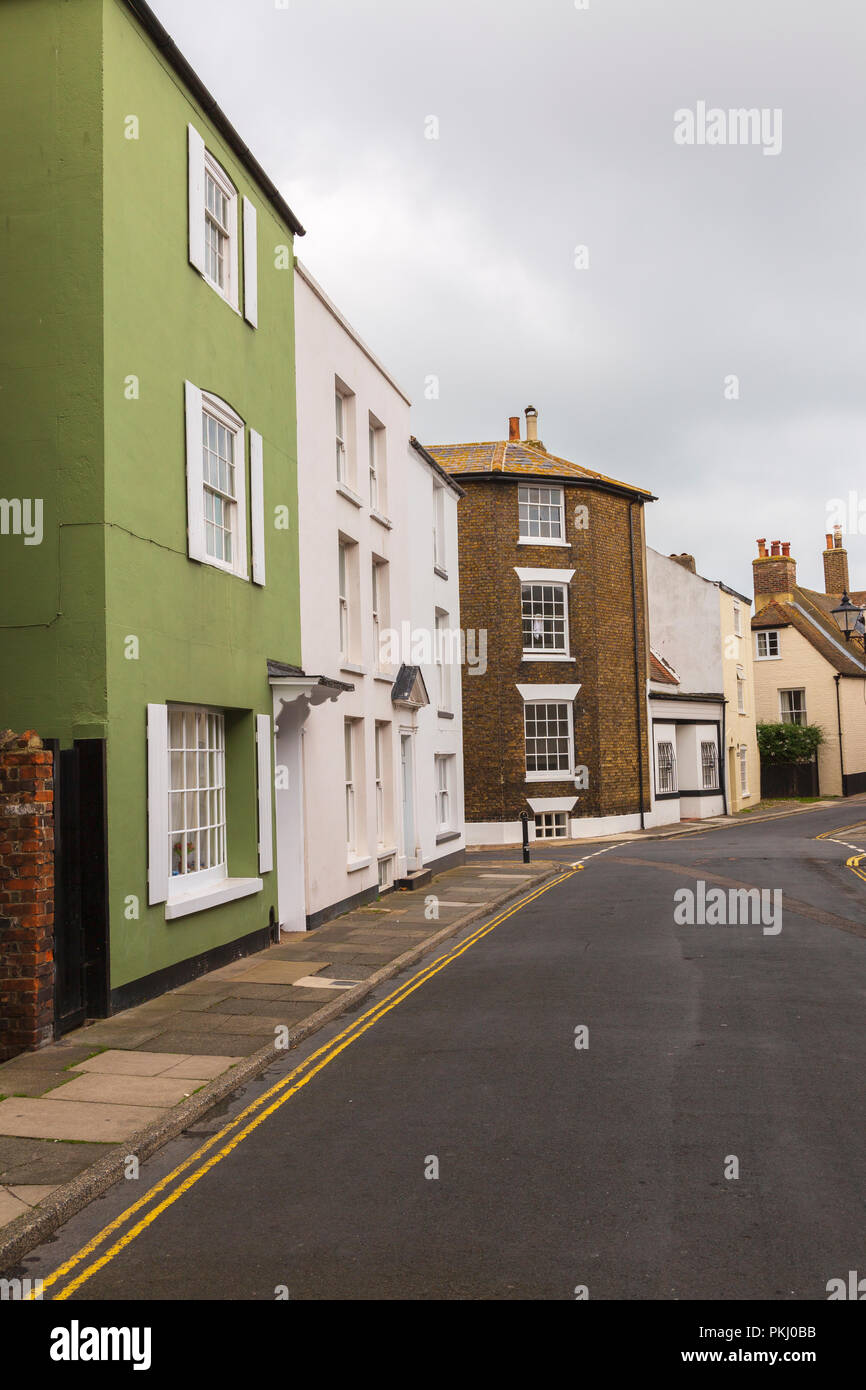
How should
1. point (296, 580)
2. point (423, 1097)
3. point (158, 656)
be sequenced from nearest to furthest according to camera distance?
1. point (423, 1097)
2. point (158, 656)
3. point (296, 580)

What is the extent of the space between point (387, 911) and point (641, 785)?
2012 centimetres

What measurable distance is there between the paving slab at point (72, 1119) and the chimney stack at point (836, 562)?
187ft

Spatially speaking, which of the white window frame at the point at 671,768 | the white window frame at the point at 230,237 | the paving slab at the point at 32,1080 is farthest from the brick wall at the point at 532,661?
the paving slab at the point at 32,1080

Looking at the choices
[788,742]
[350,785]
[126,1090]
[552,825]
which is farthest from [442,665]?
[788,742]

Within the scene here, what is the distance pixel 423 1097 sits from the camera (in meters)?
7.34

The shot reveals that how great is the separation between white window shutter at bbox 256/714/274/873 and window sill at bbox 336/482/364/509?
5.00 m

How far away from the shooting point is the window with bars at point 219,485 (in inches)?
498

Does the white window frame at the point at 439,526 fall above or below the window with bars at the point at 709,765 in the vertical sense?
above

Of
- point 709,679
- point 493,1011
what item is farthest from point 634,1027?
point 709,679

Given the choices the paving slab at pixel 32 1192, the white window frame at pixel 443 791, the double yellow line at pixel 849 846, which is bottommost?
the double yellow line at pixel 849 846

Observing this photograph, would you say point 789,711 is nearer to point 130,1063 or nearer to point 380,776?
point 380,776

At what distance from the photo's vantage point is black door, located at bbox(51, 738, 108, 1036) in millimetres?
9188

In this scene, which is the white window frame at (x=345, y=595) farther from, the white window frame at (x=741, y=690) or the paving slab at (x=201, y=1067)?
the white window frame at (x=741, y=690)

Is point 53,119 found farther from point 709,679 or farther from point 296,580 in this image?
point 709,679
